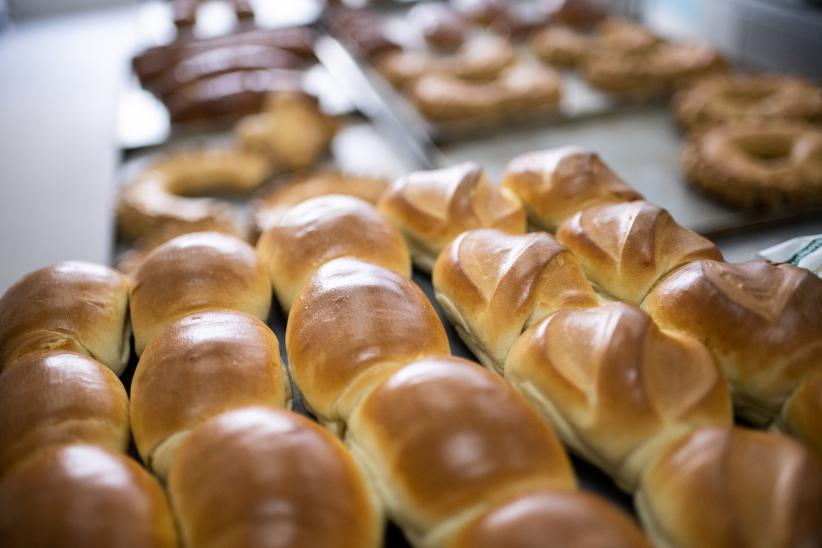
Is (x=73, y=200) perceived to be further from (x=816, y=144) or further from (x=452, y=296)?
(x=816, y=144)

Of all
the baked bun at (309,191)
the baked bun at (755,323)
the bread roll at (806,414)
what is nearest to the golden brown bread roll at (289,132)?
the baked bun at (309,191)

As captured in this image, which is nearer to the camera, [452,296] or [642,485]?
[642,485]

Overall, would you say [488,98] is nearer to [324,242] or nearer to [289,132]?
[289,132]

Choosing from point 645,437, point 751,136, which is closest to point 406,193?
point 645,437

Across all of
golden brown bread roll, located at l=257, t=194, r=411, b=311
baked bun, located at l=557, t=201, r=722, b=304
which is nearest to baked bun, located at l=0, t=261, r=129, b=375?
golden brown bread roll, located at l=257, t=194, r=411, b=311

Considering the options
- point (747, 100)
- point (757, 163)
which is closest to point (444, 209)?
point (757, 163)

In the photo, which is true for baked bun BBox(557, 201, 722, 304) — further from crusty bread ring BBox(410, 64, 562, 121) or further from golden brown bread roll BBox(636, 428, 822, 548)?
crusty bread ring BBox(410, 64, 562, 121)
